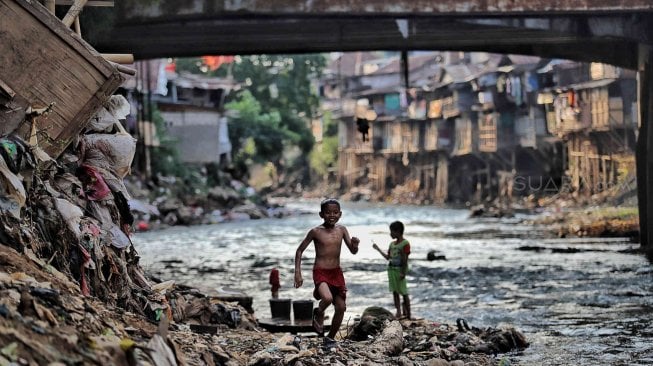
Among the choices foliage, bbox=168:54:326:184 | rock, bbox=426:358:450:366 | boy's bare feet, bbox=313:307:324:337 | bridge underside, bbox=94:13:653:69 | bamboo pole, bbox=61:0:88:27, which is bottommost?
rock, bbox=426:358:450:366

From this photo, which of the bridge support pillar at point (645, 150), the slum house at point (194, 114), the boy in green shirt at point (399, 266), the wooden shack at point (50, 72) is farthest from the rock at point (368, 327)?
the slum house at point (194, 114)

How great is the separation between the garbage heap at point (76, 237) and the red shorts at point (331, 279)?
1.22 meters

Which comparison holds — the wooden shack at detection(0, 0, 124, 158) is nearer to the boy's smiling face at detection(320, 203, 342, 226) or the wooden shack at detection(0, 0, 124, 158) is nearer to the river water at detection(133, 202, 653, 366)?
the boy's smiling face at detection(320, 203, 342, 226)

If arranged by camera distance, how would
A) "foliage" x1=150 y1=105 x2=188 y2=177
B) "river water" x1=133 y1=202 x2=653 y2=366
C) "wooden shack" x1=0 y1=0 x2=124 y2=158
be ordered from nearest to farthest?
"wooden shack" x1=0 y1=0 x2=124 y2=158
"river water" x1=133 y1=202 x2=653 y2=366
"foliage" x1=150 y1=105 x2=188 y2=177

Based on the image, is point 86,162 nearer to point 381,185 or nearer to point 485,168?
point 485,168

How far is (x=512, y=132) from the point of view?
5678 cm

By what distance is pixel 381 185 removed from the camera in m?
77.6

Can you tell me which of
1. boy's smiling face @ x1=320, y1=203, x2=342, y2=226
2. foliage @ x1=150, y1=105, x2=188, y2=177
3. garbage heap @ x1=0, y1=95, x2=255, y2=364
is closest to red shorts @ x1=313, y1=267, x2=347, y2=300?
boy's smiling face @ x1=320, y1=203, x2=342, y2=226

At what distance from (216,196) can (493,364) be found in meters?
38.8

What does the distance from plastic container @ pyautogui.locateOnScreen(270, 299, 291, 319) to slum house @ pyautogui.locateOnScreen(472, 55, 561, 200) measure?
42697 millimetres

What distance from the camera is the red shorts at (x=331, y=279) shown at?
344 inches

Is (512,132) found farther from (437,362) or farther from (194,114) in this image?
(437,362)

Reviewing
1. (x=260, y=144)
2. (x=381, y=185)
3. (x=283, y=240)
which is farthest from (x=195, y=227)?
(x=381, y=185)

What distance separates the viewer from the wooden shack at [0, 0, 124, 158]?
743 cm
